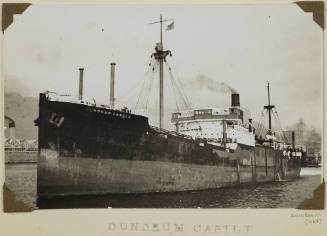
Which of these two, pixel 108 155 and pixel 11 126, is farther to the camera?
pixel 108 155

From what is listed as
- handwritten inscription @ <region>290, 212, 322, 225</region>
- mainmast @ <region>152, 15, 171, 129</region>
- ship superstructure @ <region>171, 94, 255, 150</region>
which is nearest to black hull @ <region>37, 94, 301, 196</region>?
mainmast @ <region>152, 15, 171, 129</region>

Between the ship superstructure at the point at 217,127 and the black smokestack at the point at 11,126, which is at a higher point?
the ship superstructure at the point at 217,127

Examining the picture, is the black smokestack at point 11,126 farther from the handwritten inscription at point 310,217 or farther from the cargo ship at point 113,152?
the handwritten inscription at point 310,217

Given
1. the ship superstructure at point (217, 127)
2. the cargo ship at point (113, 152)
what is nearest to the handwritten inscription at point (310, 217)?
the cargo ship at point (113, 152)

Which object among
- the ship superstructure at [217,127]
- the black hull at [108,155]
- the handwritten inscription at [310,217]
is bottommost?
the handwritten inscription at [310,217]

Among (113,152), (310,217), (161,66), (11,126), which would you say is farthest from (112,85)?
(310,217)

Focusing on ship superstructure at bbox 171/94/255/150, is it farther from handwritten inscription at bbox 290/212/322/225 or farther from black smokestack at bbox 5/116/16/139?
black smokestack at bbox 5/116/16/139

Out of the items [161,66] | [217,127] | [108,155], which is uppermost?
[161,66]

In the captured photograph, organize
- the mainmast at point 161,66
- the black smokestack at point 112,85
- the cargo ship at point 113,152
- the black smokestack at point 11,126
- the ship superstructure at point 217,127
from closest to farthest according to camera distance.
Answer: the black smokestack at point 11,126 < the black smokestack at point 112,85 < the mainmast at point 161,66 < the cargo ship at point 113,152 < the ship superstructure at point 217,127

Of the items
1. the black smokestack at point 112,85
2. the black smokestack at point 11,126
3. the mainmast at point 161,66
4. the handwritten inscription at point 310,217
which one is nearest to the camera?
the handwritten inscription at point 310,217

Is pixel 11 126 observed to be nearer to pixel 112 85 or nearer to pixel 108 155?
pixel 112 85

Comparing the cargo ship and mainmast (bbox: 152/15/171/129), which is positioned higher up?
mainmast (bbox: 152/15/171/129)

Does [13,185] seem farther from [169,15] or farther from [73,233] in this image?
[169,15]
